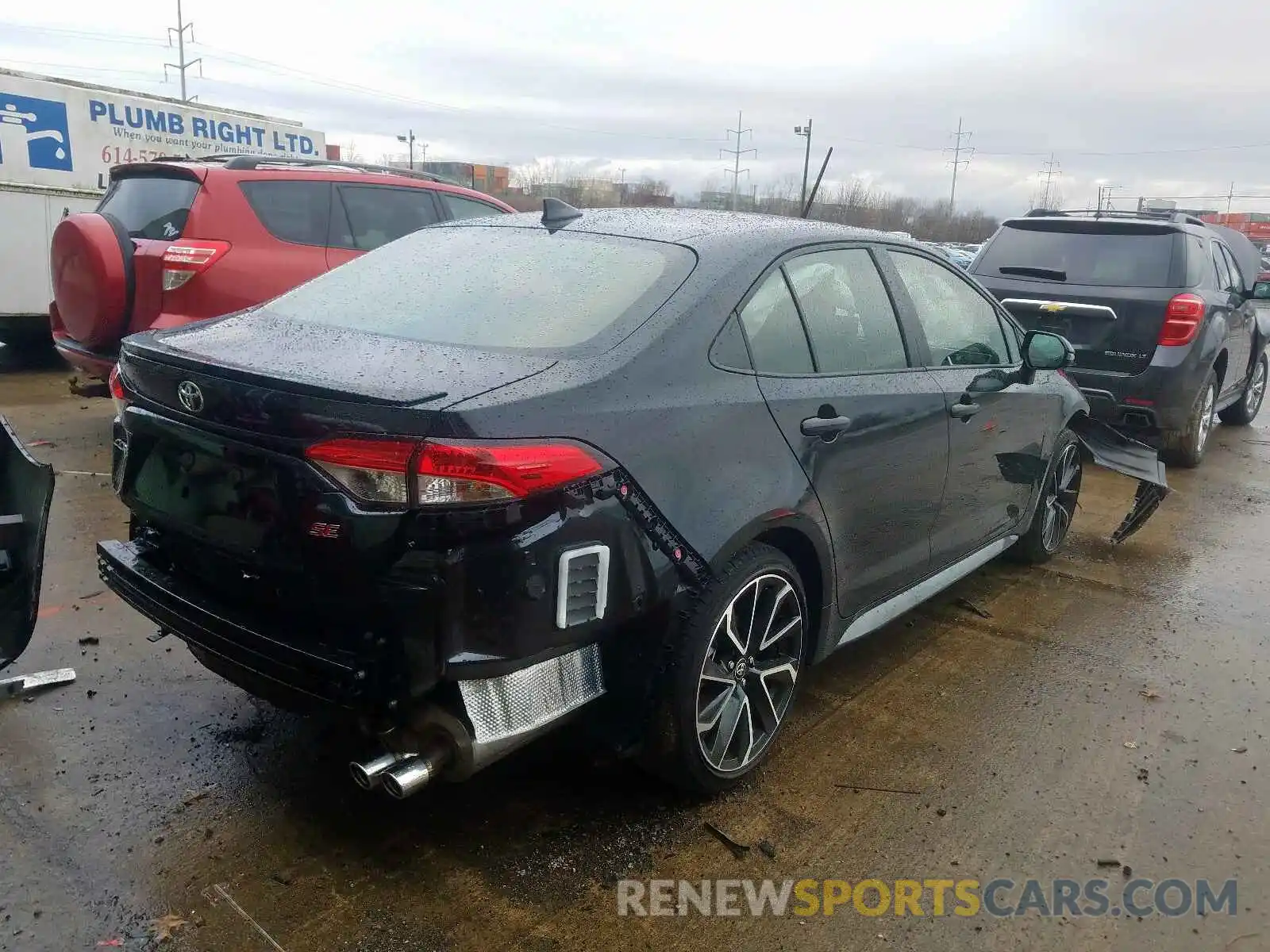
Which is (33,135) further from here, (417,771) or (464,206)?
(417,771)

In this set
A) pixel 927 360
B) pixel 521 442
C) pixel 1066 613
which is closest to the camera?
pixel 521 442

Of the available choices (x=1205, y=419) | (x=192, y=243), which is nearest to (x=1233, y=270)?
(x=1205, y=419)

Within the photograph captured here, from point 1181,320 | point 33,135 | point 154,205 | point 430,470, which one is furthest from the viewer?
point 33,135

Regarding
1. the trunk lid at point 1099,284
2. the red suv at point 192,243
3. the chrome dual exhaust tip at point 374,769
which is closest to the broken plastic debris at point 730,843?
the chrome dual exhaust tip at point 374,769

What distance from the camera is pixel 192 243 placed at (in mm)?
5719

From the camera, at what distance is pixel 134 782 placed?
292 centimetres

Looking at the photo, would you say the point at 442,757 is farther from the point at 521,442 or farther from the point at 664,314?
the point at 664,314

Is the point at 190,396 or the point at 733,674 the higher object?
the point at 190,396

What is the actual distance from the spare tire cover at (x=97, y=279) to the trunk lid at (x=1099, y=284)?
5808mm

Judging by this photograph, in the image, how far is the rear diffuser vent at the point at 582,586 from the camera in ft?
7.64

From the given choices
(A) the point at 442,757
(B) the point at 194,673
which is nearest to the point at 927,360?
(A) the point at 442,757

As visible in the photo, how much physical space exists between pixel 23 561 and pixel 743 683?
2267mm

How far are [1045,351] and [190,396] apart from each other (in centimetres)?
350

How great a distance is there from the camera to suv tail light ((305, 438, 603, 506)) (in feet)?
7.18
